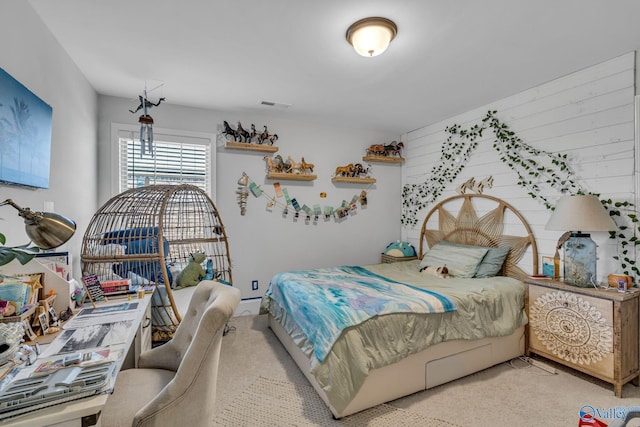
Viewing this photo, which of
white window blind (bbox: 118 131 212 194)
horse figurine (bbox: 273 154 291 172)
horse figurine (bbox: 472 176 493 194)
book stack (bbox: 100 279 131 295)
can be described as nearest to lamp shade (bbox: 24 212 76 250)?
book stack (bbox: 100 279 131 295)

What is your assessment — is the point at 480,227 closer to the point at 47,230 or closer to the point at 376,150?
the point at 376,150

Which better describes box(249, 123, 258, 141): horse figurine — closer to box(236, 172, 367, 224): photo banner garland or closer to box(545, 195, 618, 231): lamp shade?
box(236, 172, 367, 224): photo banner garland

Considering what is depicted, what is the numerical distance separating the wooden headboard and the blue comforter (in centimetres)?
125

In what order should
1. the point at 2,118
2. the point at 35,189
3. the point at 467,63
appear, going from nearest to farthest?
the point at 2,118, the point at 35,189, the point at 467,63

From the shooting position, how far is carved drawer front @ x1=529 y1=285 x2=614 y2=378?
2225 mm

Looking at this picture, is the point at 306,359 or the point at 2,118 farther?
the point at 306,359

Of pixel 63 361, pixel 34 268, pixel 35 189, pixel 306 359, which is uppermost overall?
pixel 35 189

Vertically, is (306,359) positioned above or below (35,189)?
below

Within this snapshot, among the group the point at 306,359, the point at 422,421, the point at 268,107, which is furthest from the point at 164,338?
the point at 268,107

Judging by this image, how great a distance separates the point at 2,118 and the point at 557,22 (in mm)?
3212

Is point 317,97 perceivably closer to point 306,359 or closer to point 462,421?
point 306,359

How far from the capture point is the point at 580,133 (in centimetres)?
268

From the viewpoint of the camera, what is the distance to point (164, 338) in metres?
2.55

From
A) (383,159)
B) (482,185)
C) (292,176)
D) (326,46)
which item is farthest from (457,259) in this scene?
(326,46)
